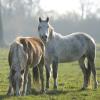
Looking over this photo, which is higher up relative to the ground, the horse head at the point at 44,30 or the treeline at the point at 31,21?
the treeline at the point at 31,21

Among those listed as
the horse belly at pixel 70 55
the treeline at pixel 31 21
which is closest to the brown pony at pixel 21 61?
the horse belly at pixel 70 55

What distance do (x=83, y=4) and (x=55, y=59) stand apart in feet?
308

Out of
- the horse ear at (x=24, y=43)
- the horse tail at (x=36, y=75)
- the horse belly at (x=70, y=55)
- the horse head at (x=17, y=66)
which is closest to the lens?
the horse head at (x=17, y=66)

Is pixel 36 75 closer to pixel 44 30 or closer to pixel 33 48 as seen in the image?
pixel 33 48

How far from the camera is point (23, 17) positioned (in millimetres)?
91625

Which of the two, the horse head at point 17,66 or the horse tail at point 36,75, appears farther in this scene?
the horse tail at point 36,75

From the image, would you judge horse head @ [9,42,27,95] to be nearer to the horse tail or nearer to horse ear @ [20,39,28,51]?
horse ear @ [20,39,28,51]

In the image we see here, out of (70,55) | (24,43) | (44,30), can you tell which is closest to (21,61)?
(24,43)

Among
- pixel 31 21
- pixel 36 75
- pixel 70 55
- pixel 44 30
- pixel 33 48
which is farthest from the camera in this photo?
pixel 31 21

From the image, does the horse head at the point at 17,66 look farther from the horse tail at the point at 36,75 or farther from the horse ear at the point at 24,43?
the horse tail at the point at 36,75

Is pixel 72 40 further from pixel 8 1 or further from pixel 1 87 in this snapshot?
pixel 8 1

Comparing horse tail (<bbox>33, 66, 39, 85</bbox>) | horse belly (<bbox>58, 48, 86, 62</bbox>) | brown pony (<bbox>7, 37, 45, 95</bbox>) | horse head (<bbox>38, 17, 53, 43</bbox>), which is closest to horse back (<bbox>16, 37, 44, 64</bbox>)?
brown pony (<bbox>7, 37, 45, 95</bbox>)

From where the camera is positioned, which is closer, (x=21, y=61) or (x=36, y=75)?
(x=21, y=61)

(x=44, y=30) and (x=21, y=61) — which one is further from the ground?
(x=44, y=30)
